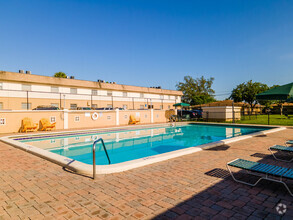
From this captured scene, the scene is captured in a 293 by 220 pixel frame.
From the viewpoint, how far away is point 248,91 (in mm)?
35000

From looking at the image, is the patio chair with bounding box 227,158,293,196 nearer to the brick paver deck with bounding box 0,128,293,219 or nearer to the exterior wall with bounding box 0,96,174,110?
the brick paver deck with bounding box 0,128,293,219

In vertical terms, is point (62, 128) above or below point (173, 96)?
below

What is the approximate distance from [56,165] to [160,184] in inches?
114

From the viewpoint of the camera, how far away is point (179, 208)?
2451 mm

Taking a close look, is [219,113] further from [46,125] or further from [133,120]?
[46,125]

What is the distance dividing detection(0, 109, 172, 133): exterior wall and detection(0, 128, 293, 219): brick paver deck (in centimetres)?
961

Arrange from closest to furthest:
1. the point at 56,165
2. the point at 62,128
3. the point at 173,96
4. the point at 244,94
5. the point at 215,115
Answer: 1. the point at 56,165
2. the point at 62,128
3. the point at 215,115
4. the point at 244,94
5. the point at 173,96

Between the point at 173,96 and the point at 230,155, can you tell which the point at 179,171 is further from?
the point at 173,96

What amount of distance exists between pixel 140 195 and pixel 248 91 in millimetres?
38197

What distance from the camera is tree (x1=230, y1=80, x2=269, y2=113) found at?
34.7 m

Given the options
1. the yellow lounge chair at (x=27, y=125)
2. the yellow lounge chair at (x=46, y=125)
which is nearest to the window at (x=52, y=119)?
the yellow lounge chair at (x=46, y=125)

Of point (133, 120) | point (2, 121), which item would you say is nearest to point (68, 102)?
point (133, 120)

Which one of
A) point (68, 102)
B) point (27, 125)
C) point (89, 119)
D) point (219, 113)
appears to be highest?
point (68, 102)

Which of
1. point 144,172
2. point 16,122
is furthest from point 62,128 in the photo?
point 144,172
